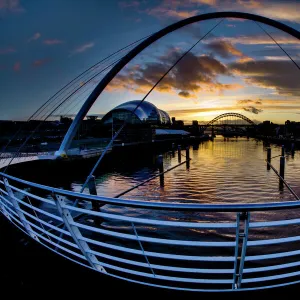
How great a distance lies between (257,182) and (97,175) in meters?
14.7

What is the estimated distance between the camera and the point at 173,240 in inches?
110

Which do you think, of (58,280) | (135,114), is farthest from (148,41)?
(135,114)

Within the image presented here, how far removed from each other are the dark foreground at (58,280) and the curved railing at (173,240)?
261mm

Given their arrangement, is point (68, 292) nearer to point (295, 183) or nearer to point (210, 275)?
point (210, 275)

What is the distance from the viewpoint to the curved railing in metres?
2.82

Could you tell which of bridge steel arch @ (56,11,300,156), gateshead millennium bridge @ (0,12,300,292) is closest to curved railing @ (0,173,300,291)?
gateshead millennium bridge @ (0,12,300,292)

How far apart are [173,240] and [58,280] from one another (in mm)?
2778

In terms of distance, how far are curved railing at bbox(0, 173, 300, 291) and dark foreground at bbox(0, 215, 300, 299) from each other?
0.26 metres

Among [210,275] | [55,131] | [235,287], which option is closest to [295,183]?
[210,275]

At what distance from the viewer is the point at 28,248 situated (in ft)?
19.5

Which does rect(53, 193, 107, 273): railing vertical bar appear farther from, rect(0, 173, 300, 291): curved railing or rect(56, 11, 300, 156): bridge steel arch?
rect(56, 11, 300, 156): bridge steel arch

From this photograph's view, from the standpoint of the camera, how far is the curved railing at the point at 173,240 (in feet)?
9.24

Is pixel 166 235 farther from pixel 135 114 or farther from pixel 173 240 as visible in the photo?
pixel 135 114

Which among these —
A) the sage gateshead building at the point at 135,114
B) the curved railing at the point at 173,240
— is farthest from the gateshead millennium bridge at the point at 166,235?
the sage gateshead building at the point at 135,114
